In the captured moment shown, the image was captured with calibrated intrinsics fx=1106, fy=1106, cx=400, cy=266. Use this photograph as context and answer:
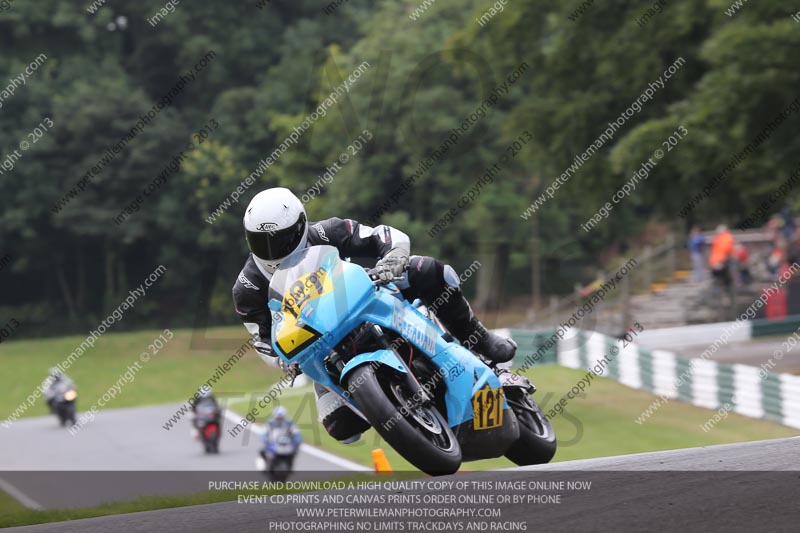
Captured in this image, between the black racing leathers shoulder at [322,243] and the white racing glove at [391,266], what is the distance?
0.58 feet

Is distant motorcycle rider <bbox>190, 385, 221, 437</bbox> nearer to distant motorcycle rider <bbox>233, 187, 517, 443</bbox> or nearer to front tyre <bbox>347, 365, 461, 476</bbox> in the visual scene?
distant motorcycle rider <bbox>233, 187, 517, 443</bbox>

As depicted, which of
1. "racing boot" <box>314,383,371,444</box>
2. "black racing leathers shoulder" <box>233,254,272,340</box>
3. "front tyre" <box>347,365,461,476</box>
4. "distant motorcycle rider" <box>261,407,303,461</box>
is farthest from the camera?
"distant motorcycle rider" <box>261,407,303,461</box>

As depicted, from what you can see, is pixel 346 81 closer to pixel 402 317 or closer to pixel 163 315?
pixel 163 315

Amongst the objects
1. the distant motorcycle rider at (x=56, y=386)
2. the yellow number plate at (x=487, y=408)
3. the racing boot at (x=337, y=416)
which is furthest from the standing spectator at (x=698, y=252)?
the racing boot at (x=337, y=416)

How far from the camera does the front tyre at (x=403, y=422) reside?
565 centimetres

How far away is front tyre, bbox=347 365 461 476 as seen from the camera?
5652 millimetres

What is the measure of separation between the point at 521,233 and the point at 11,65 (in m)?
23.8

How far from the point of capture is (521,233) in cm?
3872

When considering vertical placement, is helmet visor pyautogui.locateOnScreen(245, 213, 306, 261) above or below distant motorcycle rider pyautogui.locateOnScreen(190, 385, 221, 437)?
above

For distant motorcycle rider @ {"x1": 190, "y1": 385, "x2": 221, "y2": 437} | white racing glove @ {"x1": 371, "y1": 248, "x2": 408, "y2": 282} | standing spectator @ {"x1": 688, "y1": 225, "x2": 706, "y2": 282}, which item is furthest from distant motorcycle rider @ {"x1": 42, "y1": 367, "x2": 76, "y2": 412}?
white racing glove @ {"x1": 371, "y1": 248, "x2": 408, "y2": 282}

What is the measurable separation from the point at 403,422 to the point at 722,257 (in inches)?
716

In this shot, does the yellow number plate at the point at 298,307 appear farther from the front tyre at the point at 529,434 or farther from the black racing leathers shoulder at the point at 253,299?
the front tyre at the point at 529,434

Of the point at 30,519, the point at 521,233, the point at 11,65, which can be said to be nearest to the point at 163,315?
the point at 11,65

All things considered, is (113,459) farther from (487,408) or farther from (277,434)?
(487,408)
